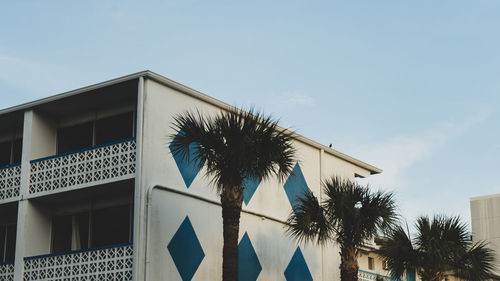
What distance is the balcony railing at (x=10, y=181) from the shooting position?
28859 millimetres

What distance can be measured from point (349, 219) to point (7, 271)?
40.0 ft

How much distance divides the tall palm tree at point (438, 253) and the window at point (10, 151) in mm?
14782

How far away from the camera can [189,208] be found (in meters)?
26.9

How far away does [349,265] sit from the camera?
25.8 metres

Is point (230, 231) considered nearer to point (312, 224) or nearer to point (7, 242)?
point (312, 224)

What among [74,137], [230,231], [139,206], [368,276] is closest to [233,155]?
[230,231]

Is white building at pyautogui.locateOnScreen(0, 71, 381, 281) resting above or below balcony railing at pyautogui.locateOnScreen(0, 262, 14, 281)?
above

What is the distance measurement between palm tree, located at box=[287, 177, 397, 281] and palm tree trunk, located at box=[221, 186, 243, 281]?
464 cm

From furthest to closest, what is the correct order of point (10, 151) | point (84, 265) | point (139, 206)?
point (10, 151) → point (84, 265) → point (139, 206)

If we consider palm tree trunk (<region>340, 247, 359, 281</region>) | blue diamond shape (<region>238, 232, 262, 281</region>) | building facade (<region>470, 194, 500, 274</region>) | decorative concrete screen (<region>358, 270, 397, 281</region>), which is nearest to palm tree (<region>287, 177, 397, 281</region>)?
palm tree trunk (<region>340, 247, 359, 281</region>)

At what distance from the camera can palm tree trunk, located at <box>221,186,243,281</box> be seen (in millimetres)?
22391

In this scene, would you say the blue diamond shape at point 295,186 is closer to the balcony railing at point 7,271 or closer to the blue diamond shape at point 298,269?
the blue diamond shape at point 298,269

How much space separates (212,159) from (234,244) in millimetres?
2588

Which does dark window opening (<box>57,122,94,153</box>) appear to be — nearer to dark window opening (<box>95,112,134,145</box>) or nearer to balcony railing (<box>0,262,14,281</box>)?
dark window opening (<box>95,112,134,145</box>)
